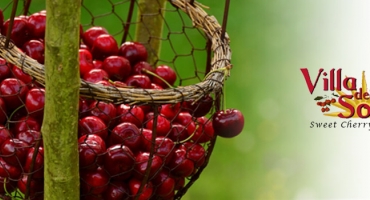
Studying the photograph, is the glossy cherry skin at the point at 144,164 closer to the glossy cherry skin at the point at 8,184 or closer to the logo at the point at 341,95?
the glossy cherry skin at the point at 8,184

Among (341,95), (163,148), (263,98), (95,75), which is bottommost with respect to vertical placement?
(263,98)

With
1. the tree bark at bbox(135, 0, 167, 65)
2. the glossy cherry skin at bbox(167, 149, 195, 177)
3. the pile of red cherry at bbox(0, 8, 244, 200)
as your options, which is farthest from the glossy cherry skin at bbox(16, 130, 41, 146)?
the tree bark at bbox(135, 0, 167, 65)

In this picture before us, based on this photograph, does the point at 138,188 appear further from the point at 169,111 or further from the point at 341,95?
the point at 341,95

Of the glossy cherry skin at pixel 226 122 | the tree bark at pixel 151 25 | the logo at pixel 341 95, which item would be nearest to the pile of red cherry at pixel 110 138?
the glossy cherry skin at pixel 226 122

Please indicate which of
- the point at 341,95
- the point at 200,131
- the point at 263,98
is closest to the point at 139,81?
the point at 200,131

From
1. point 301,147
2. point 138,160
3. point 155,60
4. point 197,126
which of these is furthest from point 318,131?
point 138,160

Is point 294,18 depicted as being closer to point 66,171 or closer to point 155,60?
point 155,60
